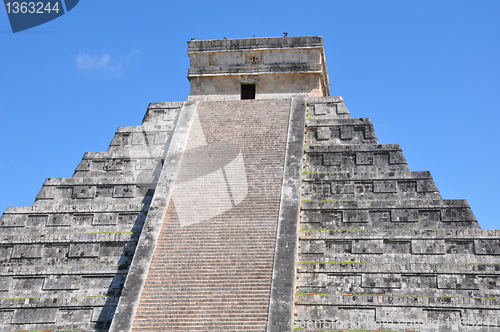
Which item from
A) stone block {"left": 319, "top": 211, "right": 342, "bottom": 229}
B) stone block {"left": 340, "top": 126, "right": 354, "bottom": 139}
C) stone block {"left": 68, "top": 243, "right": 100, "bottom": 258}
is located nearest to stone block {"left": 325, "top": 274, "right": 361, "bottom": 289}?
stone block {"left": 319, "top": 211, "right": 342, "bottom": 229}

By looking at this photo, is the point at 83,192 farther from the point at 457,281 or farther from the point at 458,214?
the point at 457,281

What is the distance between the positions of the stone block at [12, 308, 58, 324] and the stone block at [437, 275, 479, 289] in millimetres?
8620

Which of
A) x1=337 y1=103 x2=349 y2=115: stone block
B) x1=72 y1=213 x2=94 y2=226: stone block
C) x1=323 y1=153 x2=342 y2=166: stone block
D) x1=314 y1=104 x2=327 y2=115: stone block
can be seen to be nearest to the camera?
x1=72 y1=213 x2=94 y2=226: stone block

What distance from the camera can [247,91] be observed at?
21.3 metres

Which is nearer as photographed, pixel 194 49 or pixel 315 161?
pixel 315 161

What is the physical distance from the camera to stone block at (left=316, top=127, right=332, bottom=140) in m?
17.8

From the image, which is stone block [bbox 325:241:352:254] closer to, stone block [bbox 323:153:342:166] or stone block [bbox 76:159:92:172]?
stone block [bbox 323:153:342:166]

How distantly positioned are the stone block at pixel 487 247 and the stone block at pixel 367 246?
2072 millimetres

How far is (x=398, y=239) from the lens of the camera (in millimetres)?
14672

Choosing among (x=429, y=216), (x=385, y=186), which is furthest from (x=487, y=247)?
(x=385, y=186)

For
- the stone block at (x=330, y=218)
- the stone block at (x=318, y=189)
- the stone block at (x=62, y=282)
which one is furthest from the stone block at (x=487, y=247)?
the stone block at (x=62, y=282)

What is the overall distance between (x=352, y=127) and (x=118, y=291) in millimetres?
7707

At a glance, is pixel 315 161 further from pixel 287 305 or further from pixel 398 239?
pixel 287 305

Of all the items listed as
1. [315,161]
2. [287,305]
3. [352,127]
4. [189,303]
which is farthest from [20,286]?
[352,127]
